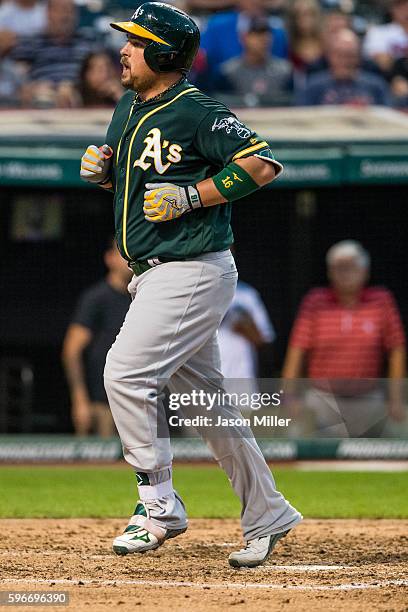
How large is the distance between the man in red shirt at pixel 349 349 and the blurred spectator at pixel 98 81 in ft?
7.57

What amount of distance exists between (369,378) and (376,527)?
339 cm

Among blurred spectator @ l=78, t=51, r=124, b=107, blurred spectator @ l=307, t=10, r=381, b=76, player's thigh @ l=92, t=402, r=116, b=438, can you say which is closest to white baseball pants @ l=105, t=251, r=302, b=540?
player's thigh @ l=92, t=402, r=116, b=438

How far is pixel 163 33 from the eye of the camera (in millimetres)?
4352

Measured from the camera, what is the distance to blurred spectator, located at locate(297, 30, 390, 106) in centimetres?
998

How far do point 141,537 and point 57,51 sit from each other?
6891 mm

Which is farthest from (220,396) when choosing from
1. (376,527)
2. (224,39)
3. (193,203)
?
(224,39)

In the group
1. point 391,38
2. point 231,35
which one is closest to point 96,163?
point 231,35

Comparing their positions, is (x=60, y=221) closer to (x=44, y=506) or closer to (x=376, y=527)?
(x=44, y=506)

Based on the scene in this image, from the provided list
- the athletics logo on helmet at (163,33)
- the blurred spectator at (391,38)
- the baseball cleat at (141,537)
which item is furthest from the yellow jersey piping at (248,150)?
the blurred spectator at (391,38)

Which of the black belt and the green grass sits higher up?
the black belt

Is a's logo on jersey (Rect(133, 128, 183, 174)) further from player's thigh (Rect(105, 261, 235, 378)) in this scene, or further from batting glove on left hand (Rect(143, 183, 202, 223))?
player's thigh (Rect(105, 261, 235, 378))

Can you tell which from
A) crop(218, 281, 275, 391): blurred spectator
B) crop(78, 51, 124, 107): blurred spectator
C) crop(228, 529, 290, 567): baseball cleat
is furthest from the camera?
crop(78, 51, 124, 107): blurred spectator

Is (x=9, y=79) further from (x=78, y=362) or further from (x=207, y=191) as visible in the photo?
(x=207, y=191)

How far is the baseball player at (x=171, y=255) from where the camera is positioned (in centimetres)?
420
